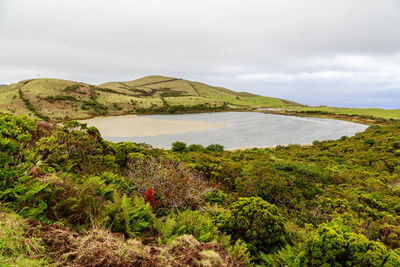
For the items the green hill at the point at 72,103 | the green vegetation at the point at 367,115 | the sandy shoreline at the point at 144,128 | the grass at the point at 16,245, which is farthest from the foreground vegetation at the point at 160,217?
the green hill at the point at 72,103

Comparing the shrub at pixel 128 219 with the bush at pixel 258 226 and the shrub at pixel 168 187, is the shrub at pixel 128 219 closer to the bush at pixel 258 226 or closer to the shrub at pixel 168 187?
the shrub at pixel 168 187

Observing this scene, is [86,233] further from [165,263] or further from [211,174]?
[211,174]

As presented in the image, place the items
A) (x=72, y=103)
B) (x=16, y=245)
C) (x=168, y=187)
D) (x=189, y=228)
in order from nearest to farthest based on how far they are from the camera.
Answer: (x=16, y=245), (x=189, y=228), (x=168, y=187), (x=72, y=103)

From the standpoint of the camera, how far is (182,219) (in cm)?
434

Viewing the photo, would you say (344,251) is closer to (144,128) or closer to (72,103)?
(144,128)

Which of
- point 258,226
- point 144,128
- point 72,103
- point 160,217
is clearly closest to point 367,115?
point 144,128

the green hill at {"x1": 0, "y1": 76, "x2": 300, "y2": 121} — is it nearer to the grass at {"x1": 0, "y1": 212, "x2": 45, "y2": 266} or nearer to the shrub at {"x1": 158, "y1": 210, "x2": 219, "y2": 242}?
the grass at {"x1": 0, "y1": 212, "x2": 45, "y2": 266}

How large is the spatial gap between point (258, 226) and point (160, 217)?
2.63 meters

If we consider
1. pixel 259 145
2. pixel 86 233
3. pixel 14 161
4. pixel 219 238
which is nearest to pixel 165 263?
pixel 86 233

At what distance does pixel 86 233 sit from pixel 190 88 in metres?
161

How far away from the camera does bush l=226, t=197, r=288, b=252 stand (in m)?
4.23

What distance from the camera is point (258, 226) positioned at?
171 inches

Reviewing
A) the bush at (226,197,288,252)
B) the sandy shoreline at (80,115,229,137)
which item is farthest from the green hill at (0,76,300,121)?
the bush at (226,197,288,252)

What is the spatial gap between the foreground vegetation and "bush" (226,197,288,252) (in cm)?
2
